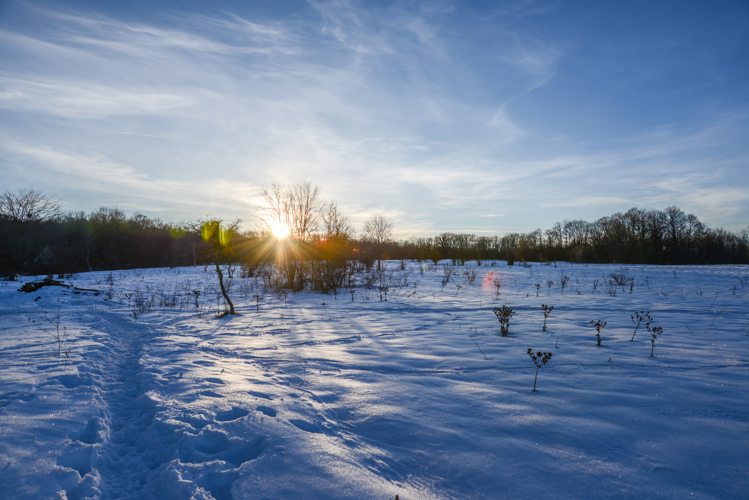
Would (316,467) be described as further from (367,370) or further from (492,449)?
(367,370)

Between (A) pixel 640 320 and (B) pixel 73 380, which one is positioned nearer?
(B) pixel 73 380

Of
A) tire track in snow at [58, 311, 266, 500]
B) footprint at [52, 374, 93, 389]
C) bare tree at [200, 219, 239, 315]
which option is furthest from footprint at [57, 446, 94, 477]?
bare tree at [200, 219, 239, 315]

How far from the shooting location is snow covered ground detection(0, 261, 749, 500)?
6.85 feet

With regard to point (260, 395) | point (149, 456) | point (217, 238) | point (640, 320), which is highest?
point (217, 238)

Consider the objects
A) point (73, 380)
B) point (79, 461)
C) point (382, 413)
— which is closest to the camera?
point (79, 461)

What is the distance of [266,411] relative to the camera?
309cm

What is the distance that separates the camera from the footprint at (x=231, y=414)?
2.99 meters

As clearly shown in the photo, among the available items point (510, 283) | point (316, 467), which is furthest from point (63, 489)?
point (510, 283)

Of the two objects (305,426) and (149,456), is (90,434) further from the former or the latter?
(305,426)

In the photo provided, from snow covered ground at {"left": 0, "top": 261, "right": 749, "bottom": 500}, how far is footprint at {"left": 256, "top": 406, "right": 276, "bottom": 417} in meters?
0.02

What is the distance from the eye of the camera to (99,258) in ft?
109

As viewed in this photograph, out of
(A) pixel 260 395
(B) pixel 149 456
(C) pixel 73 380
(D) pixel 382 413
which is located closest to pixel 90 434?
(B) pixel 149 456

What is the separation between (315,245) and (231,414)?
1138 cm

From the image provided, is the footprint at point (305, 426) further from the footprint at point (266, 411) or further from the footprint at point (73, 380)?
the footprint at point (73, 380)
